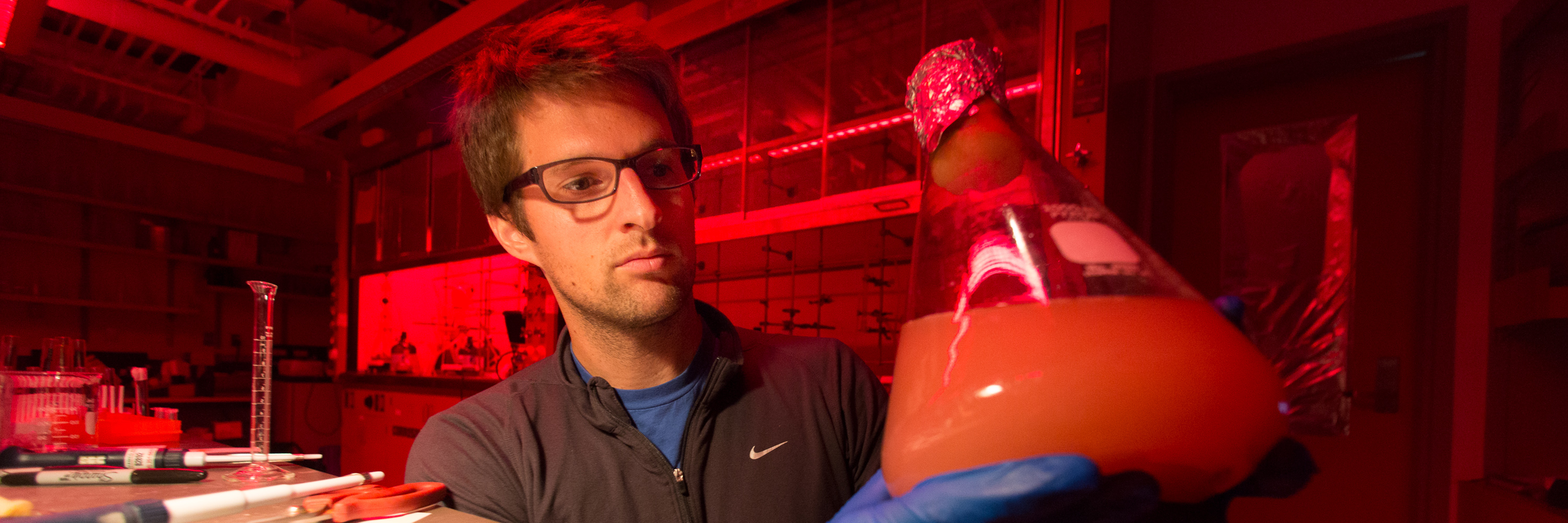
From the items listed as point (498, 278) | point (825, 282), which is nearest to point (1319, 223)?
point (825, 282)

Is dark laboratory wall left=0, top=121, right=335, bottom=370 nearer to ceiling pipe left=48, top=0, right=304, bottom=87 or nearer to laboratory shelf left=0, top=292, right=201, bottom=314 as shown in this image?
laboratory shelf left=0, top=292, right=201, bottom=314

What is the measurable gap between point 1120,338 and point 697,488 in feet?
2.05

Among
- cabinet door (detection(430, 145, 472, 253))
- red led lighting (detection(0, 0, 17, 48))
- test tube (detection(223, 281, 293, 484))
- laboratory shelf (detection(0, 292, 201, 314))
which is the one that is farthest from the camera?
laboratory shelf (detection(0, 292, 201, 314))

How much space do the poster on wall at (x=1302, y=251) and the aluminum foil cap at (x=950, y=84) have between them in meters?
2.26

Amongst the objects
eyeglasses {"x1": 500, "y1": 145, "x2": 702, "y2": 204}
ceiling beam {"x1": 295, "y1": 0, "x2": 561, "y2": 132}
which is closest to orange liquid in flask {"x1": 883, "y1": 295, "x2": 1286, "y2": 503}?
eyeglasses {"x1": 500, "y1": 145, "x2": 702, "y2": 204}

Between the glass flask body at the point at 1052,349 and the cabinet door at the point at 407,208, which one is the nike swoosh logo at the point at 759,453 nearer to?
the glass flask body at the point at 1052,349

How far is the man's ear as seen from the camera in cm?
93

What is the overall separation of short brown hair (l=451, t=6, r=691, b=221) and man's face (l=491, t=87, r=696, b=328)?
22mm

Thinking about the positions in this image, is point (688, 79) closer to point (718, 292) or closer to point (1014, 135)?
point (718, 292)

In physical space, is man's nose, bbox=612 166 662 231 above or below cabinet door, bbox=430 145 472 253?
below

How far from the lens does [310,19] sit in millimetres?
4262

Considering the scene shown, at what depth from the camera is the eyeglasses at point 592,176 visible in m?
0.80

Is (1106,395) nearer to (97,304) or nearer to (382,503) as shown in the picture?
(382,503)

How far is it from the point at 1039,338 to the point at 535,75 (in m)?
0.75
